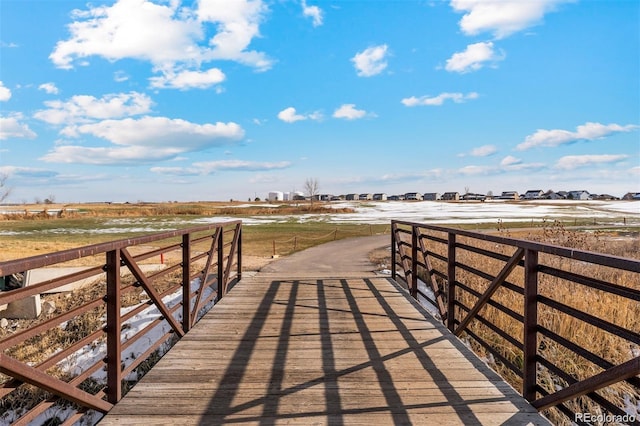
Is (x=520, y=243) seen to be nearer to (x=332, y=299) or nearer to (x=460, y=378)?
(x=460, y=378)

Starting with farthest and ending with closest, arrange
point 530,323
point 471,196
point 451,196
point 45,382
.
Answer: point 451,196
point 471,196
point 530,323
point 45,382

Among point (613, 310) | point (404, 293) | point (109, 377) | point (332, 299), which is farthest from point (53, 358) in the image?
point (613, 310)

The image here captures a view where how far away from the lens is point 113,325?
10.0 ft

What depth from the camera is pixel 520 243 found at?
3.16 meters

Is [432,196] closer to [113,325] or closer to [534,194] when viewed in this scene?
[534,194]

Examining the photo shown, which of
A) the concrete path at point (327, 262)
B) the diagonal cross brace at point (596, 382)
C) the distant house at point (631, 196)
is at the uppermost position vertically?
the distant house at point (631, 196)

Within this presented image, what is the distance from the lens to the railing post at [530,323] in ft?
9.85

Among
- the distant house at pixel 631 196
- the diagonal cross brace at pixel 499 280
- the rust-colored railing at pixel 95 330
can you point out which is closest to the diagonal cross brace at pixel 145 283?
the rust-colored railing at pixel 95 330

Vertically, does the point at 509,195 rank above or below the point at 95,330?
above

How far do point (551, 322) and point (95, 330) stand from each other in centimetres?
713

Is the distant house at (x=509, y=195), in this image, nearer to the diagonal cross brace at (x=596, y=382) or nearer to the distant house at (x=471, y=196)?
the distant house at (x=471, y=196)

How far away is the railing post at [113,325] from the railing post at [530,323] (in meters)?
3.32

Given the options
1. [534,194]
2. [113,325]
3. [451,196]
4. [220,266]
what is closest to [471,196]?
[451,196]

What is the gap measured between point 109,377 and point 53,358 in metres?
0.75
